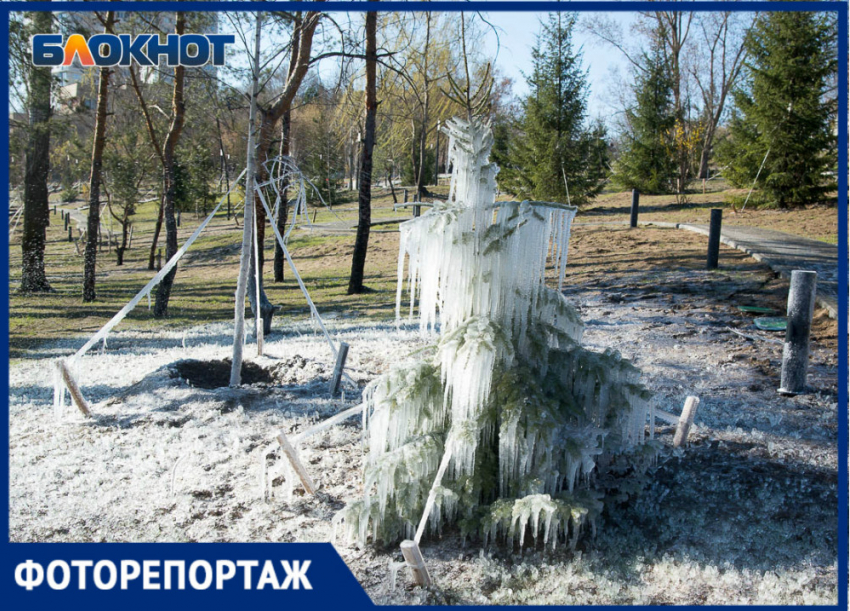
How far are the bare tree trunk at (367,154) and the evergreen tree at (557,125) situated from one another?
8.50m

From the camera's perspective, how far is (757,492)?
13.6 feet

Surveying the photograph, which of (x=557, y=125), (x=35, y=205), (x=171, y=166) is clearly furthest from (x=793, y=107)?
(x=35, y=205)

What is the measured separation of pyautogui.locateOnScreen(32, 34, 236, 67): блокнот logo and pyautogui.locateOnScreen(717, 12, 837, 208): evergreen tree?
15.7 meters

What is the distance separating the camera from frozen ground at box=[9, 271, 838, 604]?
3357 millimetres

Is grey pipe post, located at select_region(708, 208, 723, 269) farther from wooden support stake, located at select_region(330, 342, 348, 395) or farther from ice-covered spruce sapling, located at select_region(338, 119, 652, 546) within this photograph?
ice-covered spruce sapling, located at select_region(338, 119, 652, 546)

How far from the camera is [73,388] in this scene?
5754 mm

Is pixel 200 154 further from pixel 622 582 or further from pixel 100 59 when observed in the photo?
pixel 622 582

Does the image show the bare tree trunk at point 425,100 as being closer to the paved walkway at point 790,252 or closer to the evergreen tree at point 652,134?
the paved walkway at point 790,252

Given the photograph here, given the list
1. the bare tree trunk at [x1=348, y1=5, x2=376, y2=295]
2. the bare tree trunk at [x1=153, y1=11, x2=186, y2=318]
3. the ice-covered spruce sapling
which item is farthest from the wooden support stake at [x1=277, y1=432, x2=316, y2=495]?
the bare tree trunk at [x1=153, y1=11, x2=186, y2=318]

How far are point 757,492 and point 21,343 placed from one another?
34.2 feet

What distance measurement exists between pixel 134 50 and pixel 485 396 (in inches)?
185

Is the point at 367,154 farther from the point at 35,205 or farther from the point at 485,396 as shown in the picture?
the point at 485,396

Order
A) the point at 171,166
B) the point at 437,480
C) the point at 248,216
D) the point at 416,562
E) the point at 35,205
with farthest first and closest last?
the point at 35,205
the point at 171,166
the point at 248,216
the point at 437,480
the point at 416,562

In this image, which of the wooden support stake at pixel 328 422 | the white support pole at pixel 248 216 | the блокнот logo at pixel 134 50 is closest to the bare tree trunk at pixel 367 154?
the white support pole at pixel 248 216
